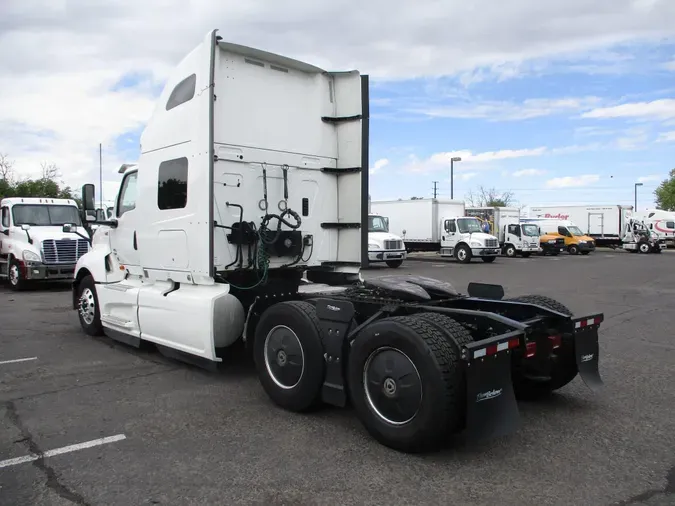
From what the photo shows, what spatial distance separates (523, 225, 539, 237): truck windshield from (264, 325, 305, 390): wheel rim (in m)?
31.3

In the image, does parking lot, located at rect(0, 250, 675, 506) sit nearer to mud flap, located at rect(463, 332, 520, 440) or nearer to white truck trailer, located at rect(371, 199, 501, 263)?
mud flap, located at rect(463, 332, 520, 440)

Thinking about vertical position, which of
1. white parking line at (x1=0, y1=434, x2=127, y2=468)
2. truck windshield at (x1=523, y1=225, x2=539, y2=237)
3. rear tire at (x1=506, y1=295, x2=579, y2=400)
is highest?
truck windshield at (x1=523, y1=225, x2=539, y2=237)

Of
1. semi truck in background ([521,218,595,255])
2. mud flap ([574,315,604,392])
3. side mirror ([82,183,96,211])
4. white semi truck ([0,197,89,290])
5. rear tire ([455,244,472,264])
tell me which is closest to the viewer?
mud flap ([574,315,604,392])

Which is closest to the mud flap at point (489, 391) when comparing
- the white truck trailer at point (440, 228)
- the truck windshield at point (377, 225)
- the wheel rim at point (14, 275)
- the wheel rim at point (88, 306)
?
the wheel rim at point (88, 306)

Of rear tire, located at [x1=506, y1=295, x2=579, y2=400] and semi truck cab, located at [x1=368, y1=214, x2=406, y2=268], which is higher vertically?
semi truck cab, located at [x1=368, y1=214, x2=406, y2=268]

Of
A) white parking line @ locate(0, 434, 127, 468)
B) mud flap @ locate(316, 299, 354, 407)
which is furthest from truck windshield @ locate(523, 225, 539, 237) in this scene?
white parking line @ locate(0, 434, 127, 468)

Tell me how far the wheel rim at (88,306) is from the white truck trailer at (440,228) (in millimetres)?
22334

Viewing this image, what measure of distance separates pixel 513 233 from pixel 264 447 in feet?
106

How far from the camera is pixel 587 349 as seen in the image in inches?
194

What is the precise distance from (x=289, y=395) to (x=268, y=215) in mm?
2122

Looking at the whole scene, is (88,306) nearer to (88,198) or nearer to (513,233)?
(88,198)

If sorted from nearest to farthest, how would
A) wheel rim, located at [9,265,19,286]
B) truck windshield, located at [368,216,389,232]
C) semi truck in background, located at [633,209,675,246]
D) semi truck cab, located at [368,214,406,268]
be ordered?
wheel rim, located at [9,265,19,286]
semi truck cab, located at [368,214,406,268]
truck windshield, located at [368,216,389,232]
semi truck in background, located at [633,209,675,246]

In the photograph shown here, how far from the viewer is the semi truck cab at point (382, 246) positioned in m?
23.0

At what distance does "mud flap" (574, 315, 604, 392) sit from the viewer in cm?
484
